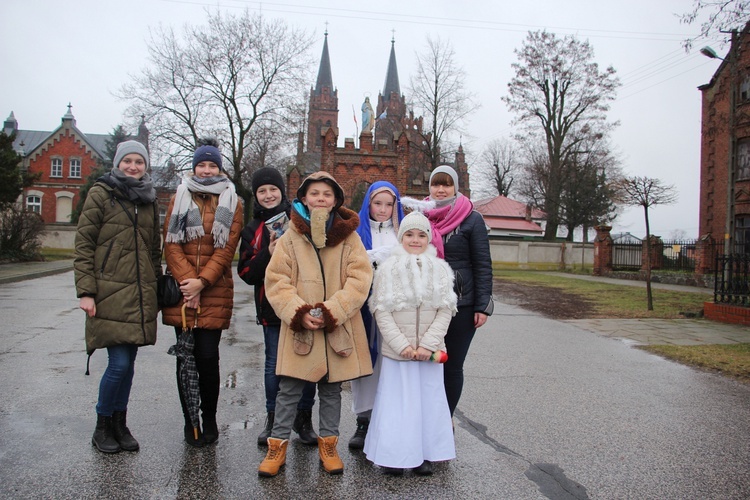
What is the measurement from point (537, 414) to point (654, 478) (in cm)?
132

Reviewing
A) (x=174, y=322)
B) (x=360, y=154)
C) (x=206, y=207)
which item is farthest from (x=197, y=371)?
(x=360, y=154)

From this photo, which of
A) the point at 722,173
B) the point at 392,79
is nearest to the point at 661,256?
the point at 722,173

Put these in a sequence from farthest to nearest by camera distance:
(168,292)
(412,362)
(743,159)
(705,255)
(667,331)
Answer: (743,159)
(705,255)
(667,331)
(168,292)
(412,362)

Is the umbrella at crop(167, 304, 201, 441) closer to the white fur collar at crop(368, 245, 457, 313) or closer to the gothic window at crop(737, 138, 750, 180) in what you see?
the white fur collar at crop(368, 245, 457, 313)

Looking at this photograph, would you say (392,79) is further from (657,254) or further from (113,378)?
(113,378)

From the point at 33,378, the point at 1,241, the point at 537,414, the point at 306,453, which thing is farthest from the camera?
the point at 1,241

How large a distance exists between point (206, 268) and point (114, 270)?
574 millimetres

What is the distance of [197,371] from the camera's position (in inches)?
149

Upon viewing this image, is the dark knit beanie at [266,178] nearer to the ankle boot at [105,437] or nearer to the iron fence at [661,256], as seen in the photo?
the ankle boot at [105,437]

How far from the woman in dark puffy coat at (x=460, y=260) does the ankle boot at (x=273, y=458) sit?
1.18 metres

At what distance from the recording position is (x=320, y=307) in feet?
10.9

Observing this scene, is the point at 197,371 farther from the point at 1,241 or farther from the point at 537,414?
the point at 1,241

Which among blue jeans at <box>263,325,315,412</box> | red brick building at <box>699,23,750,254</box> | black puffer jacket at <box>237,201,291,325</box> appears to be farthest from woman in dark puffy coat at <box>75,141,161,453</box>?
red brick building at <box>699,23,750,254</box>

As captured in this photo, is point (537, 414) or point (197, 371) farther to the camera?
point (537, 414)
